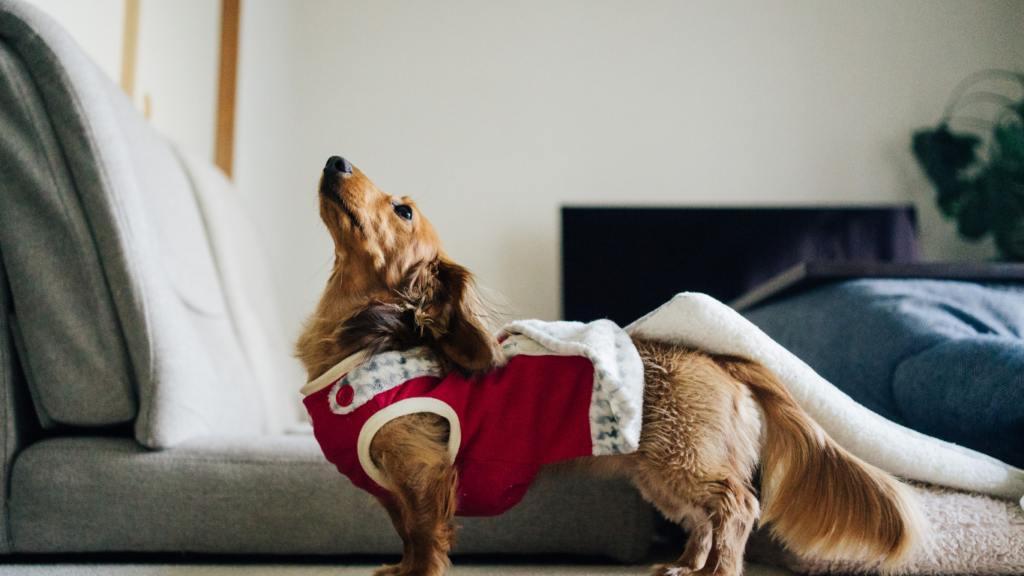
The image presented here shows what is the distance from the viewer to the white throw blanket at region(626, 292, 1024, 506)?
2.93 ft

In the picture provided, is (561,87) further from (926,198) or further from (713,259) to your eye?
(926,198)

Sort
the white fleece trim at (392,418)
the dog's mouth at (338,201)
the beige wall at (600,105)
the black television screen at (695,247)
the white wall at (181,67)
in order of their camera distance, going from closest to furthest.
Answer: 1. the white fleece trim at (392,418)
2. the dog's mouth at (338,201)
3. the white wall at (181,67)
4. the black television screen at (695,247)
5. the beige wall at (600,105)

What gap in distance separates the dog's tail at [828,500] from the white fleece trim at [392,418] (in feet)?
1.36

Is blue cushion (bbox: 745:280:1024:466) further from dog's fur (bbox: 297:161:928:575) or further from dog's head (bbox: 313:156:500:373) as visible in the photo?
dog's head (bbox: 313:156:500:373)

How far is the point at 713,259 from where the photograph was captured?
3.01 m

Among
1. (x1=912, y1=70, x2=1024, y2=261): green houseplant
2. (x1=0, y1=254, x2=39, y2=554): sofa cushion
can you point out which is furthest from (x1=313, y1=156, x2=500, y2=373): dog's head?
(x1=912, y1=70, x2=1024, y2=261): green houseplant

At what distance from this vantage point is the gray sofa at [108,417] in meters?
1.03

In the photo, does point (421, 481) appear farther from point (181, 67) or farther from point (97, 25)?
point (181, 67)

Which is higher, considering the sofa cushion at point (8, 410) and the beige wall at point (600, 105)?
the beige wall at point (600, 105)

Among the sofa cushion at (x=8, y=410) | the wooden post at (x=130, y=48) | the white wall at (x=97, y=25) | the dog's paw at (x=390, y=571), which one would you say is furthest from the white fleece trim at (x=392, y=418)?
the wooden post at (x=130, y=48)

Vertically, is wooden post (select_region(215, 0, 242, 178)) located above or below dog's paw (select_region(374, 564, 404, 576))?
above

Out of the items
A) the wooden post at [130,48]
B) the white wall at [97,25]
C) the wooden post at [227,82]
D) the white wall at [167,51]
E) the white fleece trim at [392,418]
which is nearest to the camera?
the white fleece trim at [392,418]

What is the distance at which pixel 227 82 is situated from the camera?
2.66m

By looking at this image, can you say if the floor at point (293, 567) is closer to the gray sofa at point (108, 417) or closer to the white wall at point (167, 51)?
the gray sofa at point (108, 417)
